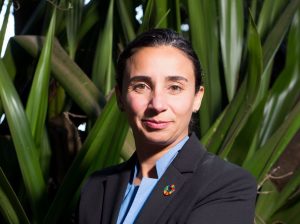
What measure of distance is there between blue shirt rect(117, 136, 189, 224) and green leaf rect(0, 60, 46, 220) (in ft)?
1.96

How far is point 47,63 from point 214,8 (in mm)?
492

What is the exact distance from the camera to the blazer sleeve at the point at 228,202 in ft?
2.61

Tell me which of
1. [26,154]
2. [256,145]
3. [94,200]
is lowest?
[256,145]

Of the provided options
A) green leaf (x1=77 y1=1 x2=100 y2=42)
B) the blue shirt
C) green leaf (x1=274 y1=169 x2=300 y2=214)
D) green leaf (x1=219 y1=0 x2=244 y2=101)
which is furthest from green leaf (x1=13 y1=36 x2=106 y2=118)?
the blue shirt

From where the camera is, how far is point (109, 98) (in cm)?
157

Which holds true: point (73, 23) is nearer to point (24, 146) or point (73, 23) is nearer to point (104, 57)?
point (104, 57)

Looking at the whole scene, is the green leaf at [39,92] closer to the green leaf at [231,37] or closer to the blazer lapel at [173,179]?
the green leaf at [231,37]

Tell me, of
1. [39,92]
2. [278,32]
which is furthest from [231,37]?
[39,92]

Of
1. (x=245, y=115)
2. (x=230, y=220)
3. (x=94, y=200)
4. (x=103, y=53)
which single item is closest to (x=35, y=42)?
(x=103, y=53)

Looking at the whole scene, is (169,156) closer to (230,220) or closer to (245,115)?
(230,220)

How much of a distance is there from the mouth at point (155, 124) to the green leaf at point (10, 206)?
62 centimetres

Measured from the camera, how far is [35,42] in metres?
1.84

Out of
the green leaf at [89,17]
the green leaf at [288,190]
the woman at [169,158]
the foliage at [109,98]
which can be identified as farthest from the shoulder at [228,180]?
the green leaf at [89,17]

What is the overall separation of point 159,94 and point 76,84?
2.77 feet
